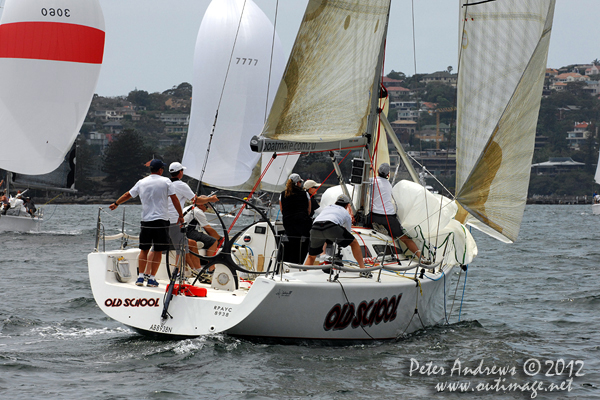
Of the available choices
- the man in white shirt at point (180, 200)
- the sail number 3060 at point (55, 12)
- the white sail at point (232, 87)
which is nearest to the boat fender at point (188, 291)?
the man in white shirt at point (180, 200)

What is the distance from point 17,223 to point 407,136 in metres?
91.3

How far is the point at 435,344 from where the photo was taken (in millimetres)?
7055

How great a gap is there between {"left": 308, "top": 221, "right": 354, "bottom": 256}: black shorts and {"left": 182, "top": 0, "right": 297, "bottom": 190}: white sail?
14950 millimetres

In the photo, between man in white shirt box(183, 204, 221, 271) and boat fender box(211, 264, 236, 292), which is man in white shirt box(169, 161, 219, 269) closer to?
man in white shirt box(183, 204, 221, 271)

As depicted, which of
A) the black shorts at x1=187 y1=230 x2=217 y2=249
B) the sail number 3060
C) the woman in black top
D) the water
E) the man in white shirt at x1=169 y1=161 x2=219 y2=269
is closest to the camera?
the water

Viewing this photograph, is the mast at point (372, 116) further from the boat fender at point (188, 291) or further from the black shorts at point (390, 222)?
the boat fender at point (188, 291)

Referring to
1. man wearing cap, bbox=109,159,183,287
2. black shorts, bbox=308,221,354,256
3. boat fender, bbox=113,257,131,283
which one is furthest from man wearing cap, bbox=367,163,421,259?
boat fender, bbox=113,257,131,283

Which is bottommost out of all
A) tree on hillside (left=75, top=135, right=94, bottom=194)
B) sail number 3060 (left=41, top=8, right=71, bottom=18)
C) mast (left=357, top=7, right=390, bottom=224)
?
tree on hillside (left=75, top=135, right=94, bottom=194)

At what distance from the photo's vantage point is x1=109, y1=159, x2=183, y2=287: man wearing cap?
21.8 ft

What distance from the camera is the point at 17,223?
22734 millimetres

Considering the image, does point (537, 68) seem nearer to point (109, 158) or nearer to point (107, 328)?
point (107, 328)

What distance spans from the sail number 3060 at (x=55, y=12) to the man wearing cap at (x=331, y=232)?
16373mm

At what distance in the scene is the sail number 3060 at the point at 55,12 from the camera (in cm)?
2084

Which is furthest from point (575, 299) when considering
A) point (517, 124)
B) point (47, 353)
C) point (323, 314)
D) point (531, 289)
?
point (47, 353)
